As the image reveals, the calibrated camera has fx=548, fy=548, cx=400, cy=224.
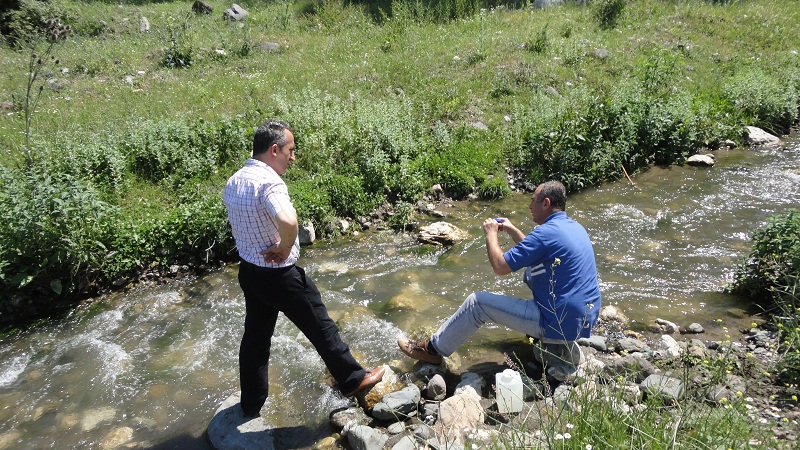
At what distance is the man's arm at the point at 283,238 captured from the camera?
3.96 m

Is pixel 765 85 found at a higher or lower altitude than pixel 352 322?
higher

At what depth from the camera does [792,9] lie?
16906 mm

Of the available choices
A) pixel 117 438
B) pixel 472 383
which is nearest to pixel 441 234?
pixel 472 383

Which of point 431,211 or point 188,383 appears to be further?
point 431,211

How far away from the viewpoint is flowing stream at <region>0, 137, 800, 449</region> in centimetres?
507

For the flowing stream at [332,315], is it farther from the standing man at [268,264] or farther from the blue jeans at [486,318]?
the standing man at [268,264]

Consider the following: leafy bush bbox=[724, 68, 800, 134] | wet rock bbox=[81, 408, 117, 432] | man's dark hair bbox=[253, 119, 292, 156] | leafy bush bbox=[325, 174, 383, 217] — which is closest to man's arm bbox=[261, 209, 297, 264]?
man's dark hair bbox=[253, 119, 292, 156]

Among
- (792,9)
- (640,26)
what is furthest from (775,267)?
(792,9)

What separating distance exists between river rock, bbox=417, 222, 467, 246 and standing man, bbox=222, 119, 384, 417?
369cm

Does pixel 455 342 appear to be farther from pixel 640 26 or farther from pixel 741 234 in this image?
pixel 640 26

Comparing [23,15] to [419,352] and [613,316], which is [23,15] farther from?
[613,316]

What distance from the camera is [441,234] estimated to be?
8.18m

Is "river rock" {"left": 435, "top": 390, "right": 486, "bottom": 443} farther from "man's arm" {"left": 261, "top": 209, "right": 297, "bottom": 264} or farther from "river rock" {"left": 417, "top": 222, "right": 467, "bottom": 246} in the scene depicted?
"river rock" {"left": 417, "top": 222, "right": 467, "bottom": 246}

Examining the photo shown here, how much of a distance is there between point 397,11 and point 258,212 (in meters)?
13.9
